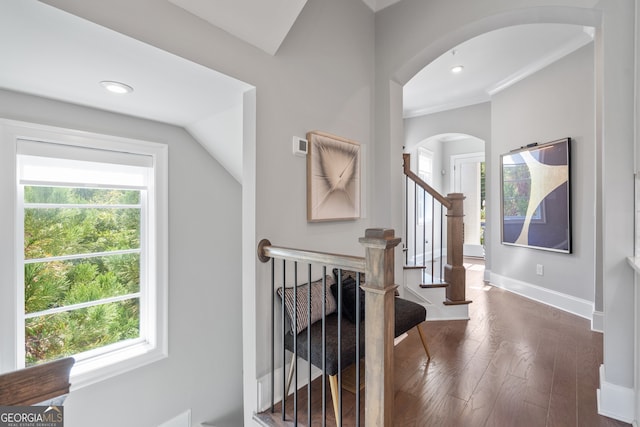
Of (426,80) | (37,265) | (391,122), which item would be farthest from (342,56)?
(37,265)

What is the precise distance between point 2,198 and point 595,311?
15.7 feet

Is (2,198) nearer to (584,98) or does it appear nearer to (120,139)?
(120,139)

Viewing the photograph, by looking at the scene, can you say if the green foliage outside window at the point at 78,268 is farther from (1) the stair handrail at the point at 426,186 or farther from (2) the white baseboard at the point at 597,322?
(2) the white baseboard at the point at 597,322

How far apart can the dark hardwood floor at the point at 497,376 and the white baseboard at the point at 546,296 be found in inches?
10.4

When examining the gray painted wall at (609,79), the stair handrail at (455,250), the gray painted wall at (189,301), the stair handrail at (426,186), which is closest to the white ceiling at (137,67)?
the gray painted wall at (189,301)

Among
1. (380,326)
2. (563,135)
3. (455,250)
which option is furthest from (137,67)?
(563,135)

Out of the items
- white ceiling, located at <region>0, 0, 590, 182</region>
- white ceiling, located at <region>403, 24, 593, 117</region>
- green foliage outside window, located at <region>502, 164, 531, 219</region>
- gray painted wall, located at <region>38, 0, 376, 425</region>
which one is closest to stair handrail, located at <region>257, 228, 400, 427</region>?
gray painted wall, located at <region>38, 0, 376, 425</region>

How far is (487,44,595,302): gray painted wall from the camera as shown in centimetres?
300

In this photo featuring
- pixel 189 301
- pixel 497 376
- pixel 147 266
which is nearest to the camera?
pixel 497 376

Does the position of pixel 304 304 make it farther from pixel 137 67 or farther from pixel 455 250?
pixel 455 250

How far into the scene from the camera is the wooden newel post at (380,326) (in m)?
1.10

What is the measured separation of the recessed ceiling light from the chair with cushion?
151 centimetres

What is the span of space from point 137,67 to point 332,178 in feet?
4.28

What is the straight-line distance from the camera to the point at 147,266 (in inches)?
92.5
